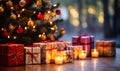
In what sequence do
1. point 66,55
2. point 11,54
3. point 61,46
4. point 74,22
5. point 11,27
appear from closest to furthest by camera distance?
point 11,54, point 66,55, point 11,27, point 61,46, point 74,22

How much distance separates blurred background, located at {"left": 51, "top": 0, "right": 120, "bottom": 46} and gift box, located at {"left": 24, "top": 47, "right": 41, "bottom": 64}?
5.43 ft

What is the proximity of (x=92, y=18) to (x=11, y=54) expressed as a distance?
79.0 inches

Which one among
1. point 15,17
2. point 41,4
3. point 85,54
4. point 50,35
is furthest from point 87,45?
point 15,17

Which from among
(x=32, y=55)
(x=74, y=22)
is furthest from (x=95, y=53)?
(x=74, y=22)

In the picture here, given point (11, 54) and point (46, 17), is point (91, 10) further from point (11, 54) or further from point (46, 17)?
point (11, 54)

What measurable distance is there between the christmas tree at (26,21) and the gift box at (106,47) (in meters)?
0.54

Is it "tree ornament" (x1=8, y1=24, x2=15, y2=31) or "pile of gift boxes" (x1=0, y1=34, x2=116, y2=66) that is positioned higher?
"tree ornament" (x1=8, y1=24, x2=15, y2=31)

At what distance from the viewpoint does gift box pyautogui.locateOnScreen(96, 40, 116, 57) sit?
3.09 meters

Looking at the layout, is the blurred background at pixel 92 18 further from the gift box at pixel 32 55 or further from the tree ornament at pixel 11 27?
the gift box at pixel 32 55

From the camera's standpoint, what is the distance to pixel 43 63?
8.69 ft

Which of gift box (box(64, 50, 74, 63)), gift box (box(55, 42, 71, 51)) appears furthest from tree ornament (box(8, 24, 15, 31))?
gift box (box(64, 50, 74, 63))

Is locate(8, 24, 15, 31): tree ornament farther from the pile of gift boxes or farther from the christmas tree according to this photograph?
the pile of gift boxes

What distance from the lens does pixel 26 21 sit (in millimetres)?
2951

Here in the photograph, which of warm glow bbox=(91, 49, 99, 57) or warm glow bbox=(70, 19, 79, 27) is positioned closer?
warm glow bbox=(91, 49, 99, 57)
